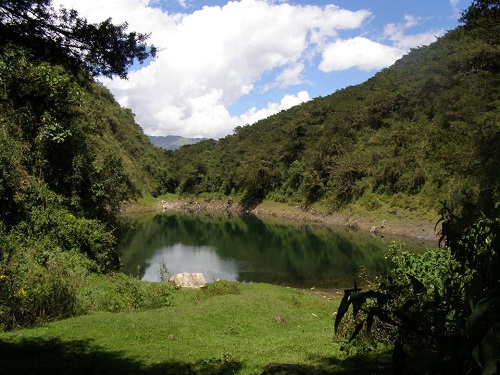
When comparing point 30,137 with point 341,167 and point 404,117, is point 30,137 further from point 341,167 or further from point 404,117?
point 404,117

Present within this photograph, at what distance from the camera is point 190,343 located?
12562 mm

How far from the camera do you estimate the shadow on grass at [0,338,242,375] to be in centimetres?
880

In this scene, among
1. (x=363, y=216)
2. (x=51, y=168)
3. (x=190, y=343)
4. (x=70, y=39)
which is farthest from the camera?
(x=363, y=216)

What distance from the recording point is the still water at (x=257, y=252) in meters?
33.6

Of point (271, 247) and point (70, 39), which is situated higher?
point (70, 39)

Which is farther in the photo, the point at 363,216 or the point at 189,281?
the point at 363,216

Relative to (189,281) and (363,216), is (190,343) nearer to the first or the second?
(189,281)

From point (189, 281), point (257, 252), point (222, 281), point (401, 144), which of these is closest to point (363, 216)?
point (401, 144)

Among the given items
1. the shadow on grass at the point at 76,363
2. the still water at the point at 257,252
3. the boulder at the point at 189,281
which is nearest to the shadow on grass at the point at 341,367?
the shadow on grass at the point at 76,363

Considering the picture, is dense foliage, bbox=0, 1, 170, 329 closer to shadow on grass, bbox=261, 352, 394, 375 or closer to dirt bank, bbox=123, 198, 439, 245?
shadow on grass, bbox=261, 352, 394, 375

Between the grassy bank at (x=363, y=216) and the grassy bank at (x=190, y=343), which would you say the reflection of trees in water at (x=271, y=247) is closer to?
the grassy bank at (x=363, y=216)

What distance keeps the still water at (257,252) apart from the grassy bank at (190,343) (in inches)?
331

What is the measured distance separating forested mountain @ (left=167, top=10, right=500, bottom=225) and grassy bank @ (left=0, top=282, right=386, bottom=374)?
15107 millimetres

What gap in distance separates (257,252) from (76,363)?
115 ft
